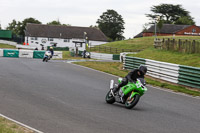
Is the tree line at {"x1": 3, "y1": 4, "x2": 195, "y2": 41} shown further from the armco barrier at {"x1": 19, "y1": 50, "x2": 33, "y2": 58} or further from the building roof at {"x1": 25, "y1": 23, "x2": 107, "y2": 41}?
the armco barrier at {"x1": 19, "y1": 50, "x2": 33, "y2": 58}

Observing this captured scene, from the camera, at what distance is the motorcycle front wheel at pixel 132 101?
10.5 meters

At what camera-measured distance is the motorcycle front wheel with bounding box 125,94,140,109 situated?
1048cm

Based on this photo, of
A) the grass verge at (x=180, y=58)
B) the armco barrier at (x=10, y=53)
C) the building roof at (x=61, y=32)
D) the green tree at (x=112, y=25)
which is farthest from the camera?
the green tree at (x=112, y=25)

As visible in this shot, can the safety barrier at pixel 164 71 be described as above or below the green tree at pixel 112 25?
below

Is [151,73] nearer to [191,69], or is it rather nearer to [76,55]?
[191,69]

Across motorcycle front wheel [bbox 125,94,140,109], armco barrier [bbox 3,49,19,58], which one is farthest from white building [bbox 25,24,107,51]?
motorcycle front wheel [bbox 125,94,140,109]

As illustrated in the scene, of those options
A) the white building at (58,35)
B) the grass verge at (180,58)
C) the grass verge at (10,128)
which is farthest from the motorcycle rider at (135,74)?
the white building at (58,35)

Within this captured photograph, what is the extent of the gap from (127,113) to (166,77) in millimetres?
11014

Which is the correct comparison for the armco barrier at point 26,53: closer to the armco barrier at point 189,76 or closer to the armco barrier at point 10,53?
the armco barrier at point 10,53

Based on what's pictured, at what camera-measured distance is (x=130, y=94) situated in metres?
10.7

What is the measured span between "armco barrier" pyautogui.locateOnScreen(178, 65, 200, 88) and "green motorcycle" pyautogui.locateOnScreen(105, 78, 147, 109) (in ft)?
23.9

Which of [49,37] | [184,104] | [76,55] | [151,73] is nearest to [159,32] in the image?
[49,37]

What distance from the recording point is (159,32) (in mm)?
100688

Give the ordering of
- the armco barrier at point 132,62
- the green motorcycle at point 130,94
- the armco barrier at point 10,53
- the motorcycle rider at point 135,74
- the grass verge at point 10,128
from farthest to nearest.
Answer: the armco barrier at point 10,53 < the armco barrier at point 132,62 < the motorcycle rider at point 135,74 < the green motorcycle at point 130,94 < the grass verge at point 10,128
